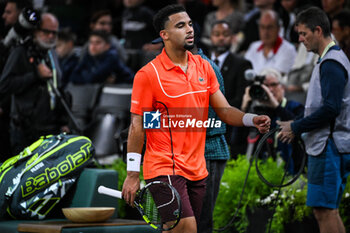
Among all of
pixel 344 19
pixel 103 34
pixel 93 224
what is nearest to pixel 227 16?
pixel 103 34

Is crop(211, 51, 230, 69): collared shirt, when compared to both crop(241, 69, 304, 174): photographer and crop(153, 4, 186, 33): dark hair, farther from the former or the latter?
crop(153, 4, 186, 33): dark hair

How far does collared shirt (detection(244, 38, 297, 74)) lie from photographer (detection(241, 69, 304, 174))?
1907mm

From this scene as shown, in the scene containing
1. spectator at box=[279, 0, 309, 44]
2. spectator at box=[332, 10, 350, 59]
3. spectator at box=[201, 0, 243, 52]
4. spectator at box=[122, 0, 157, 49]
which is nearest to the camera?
spectator at box=[332, 10, 350, 59]

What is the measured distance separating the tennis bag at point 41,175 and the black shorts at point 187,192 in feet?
5.26

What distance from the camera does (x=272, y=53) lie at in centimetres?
831

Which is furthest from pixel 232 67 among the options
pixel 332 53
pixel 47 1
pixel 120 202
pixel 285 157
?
pixel 47 1

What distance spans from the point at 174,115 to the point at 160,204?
1.64 ft

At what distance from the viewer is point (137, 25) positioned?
390 inches

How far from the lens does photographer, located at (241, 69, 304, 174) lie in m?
5.79

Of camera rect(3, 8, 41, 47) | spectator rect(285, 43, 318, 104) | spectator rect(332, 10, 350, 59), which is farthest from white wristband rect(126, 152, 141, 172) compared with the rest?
spectator rect(285, 43, 318, 104)

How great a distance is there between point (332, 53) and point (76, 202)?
2269 mm

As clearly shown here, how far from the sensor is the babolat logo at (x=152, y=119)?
3703mm

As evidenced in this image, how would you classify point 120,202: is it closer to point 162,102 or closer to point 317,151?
point 317,151

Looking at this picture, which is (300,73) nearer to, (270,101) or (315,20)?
(270,101)
